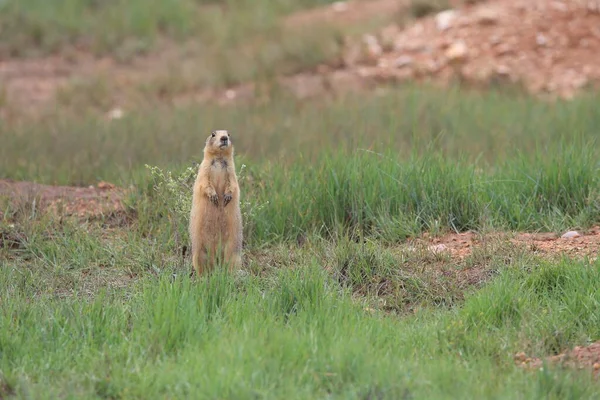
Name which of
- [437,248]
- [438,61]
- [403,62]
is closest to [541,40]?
[438,61]

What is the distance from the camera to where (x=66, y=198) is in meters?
8.76

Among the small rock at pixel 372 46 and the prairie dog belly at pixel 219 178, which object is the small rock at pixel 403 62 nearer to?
the small rock at pixel 372 46

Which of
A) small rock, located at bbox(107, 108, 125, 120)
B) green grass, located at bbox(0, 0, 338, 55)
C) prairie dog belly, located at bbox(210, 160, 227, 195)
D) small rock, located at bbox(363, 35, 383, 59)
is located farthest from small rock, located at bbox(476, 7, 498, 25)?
prairie dog belly, located at bbox(210, 160, 227, 195)

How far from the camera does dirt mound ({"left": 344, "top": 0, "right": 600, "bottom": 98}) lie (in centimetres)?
1426

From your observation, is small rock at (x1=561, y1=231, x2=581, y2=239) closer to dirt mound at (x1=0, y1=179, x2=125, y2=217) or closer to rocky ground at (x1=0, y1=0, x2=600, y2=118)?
dirt mound at (x1=0, y1=179, x2=125, y2=217)

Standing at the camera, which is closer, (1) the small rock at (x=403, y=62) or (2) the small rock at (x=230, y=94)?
(2) the small rock at (x=230, y=94)

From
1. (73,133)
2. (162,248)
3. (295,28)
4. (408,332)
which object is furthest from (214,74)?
(408,332)

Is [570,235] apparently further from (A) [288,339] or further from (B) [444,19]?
(B) [444,19]

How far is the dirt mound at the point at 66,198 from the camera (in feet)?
27.9

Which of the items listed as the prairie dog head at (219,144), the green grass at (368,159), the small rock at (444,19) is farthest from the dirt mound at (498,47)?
the prairie dog head at (219,144)

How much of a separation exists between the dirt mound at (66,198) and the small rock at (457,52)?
277 inches

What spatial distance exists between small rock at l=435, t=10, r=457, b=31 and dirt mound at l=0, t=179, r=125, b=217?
26.3ft

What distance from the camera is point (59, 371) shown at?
5.48 meters

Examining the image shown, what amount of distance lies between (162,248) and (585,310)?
10.6 feet
